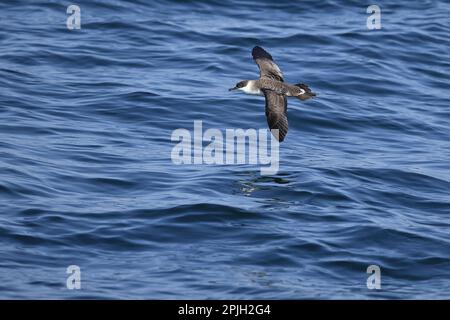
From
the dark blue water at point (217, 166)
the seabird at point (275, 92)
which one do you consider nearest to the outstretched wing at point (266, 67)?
the seabird at point (275, 92)

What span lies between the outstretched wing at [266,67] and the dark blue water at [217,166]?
0.79 m

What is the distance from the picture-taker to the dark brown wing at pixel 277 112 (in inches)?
532

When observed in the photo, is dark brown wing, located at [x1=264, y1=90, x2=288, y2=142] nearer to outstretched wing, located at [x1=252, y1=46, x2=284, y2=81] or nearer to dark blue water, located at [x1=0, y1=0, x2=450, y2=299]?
dark blue water, located at [x1=0, y1=0, x2=450, y2=299]

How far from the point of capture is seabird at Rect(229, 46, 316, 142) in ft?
44.7

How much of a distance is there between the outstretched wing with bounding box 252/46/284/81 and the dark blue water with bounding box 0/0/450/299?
0.79 m

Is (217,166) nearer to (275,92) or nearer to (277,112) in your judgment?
(277,112)

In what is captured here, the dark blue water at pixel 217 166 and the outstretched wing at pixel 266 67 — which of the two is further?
the outstretched wing at pixel 266 67

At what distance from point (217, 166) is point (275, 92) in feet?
4.61

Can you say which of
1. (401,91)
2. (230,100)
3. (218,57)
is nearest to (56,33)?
(218,57)

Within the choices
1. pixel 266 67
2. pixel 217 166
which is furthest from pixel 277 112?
pixel 266 67

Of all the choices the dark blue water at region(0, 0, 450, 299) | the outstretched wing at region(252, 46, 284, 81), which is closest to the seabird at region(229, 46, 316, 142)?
the outstretched wing at region(252, 46, 284, 81)

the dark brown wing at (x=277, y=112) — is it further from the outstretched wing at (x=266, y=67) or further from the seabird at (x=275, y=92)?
the outstretched wing at (x=266, y=67)
